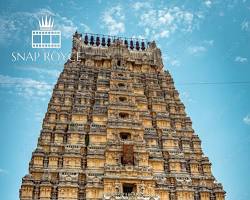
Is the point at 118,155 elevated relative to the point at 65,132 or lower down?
lower down

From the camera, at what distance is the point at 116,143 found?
116ft

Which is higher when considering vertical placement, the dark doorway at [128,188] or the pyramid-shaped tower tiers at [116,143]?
the pyramid-shaped tower tiers at [116,143]

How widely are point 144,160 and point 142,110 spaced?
7.22 m

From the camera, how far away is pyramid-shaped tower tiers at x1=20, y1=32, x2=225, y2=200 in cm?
3234

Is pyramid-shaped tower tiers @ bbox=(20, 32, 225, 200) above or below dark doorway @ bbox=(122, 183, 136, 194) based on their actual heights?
above

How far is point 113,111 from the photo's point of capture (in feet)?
127

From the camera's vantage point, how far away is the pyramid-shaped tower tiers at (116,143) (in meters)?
32.3

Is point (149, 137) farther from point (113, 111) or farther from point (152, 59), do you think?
point (152, 59)

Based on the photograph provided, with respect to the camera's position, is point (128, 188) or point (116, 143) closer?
point (128, 188)

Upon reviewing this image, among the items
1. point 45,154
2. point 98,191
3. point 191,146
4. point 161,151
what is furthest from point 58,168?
point 191,146

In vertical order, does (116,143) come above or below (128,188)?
above

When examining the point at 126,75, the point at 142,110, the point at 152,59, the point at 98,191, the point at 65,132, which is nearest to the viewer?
the point at 98,191

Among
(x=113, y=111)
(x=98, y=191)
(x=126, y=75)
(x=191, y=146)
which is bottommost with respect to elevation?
(x=98, y=191)

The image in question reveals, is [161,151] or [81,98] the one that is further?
[81,98]
